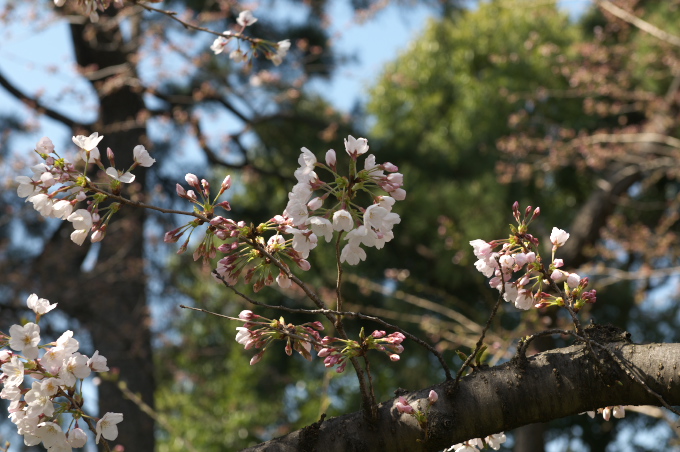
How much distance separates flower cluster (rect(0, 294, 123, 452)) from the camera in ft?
3.65

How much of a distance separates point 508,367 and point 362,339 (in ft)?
0.87

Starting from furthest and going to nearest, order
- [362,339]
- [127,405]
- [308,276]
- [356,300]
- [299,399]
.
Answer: [299,399], [356,300], [308,276], [127,405], [362,339]

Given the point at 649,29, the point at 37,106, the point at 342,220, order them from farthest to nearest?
the point at 37,106
the point at 649,29
the point at 342,220

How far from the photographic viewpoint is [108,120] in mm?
6039

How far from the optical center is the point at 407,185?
8125 millimetres

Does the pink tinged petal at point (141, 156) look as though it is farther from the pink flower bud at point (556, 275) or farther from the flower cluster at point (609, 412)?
the flower cluster at point (609, 412)

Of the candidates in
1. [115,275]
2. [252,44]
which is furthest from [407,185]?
[252,44]

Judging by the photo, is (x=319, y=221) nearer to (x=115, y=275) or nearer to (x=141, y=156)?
(x=141, y=156)

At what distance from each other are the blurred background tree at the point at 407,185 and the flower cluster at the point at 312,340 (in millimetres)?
1149

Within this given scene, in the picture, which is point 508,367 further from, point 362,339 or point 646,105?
point 646,105

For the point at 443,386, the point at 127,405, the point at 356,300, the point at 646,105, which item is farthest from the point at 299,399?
the point at 443,386

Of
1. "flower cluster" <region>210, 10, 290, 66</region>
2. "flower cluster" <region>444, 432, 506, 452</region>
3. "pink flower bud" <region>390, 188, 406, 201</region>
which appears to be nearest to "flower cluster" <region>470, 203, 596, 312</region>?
"pink flower bud" <region>390, 188, 406, 201</region>

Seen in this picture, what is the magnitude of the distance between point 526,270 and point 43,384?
797 millimetres

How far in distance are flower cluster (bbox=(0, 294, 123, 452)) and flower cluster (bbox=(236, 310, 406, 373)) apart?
25 centimetres
